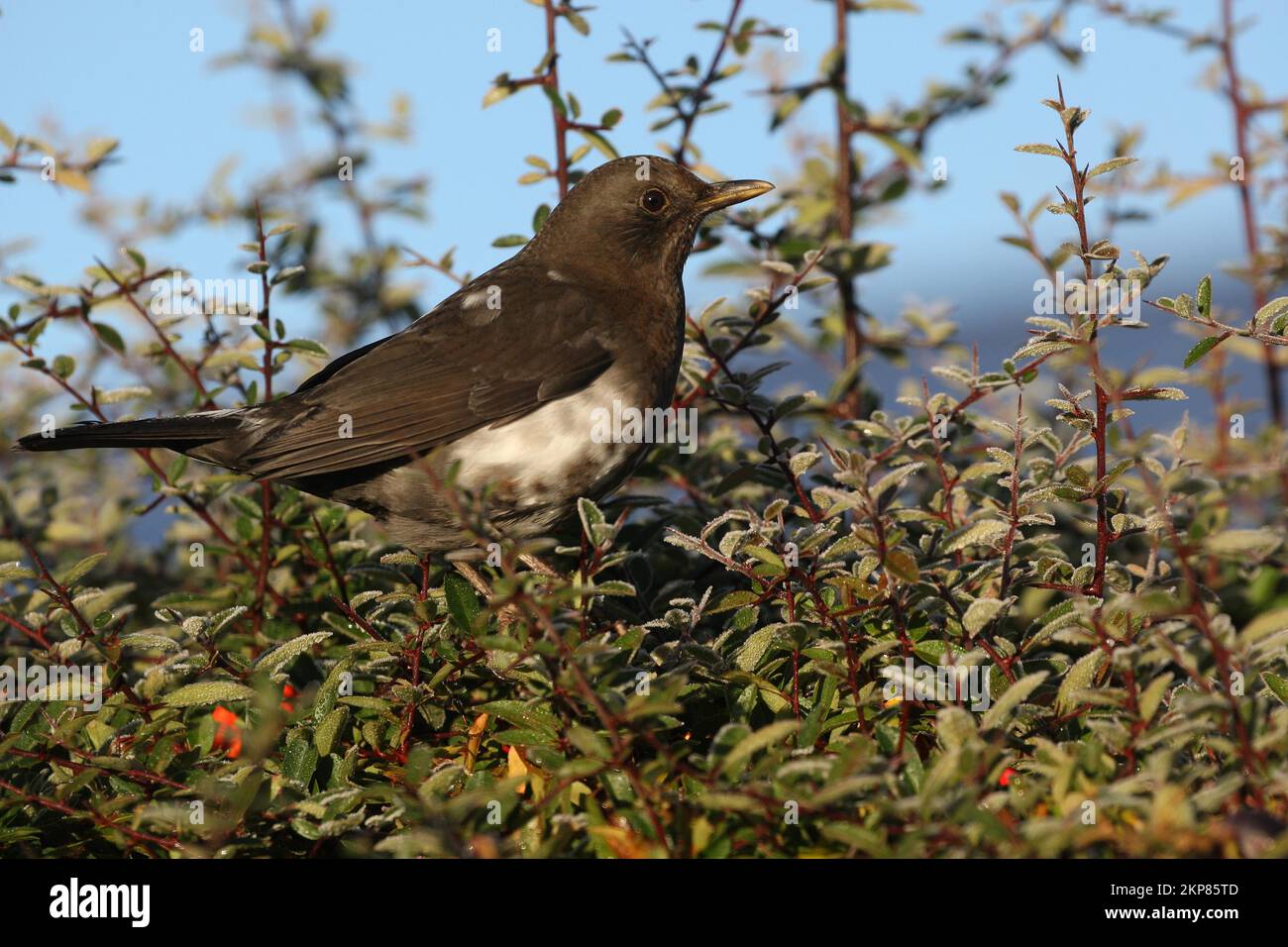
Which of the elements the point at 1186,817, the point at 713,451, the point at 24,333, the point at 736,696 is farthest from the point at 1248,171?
the point at 24,333

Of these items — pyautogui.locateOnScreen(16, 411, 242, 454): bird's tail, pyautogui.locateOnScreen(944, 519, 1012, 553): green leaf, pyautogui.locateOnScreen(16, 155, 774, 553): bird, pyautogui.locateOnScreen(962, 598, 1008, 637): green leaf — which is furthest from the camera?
pyautogui.locateOnScreen(16, 155, 774, 553): bird

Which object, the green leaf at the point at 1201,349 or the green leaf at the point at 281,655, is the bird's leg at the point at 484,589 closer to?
the green leaf at the point at 281,655

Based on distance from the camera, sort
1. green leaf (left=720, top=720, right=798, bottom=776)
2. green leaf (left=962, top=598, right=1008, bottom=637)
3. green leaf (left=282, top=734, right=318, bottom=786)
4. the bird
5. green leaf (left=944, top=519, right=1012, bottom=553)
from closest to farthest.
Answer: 1. green leaf (left=720, top=720, right=798, bottom=776)
2. green leaf (left=962, top=598, right=1008, bottom=637)
3. green leaf (left=282, top=734, right=318, bottom=786)
4. green leaf (left=944, top=519, right=1012, bottom=553)
5. the bird

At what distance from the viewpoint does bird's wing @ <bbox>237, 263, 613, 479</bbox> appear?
4.03 metres

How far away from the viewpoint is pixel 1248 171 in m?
5.02

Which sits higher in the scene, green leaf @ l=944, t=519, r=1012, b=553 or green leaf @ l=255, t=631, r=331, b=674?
green leaf @ l=944, t=519, r=1012, b=553

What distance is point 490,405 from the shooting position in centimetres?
414

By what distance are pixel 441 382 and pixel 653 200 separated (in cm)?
118
